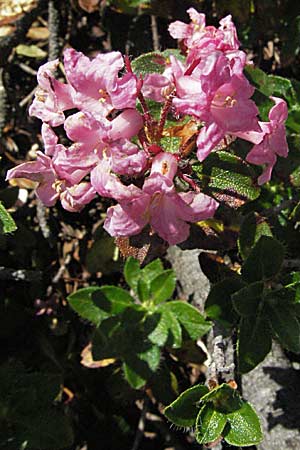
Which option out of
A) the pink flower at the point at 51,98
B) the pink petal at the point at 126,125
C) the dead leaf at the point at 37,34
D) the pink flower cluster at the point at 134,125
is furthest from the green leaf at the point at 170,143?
the dead leaf at the point at 37,34

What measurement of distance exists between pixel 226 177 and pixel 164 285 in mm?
375

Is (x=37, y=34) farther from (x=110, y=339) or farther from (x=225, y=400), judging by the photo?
(x=225, y=400)

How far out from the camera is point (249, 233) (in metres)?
1.70

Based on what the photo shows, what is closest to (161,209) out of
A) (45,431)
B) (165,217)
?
(165,217)

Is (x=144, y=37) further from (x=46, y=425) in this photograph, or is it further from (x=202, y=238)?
(x=46, y=425)

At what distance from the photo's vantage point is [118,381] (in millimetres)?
2252

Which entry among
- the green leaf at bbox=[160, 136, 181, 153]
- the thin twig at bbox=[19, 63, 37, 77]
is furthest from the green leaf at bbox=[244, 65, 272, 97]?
the thin twig at bbox=[19, 63, 37, 77]

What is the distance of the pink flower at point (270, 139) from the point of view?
1532 mm

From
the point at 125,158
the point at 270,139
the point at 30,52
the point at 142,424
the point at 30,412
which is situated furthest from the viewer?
the point at 30,52

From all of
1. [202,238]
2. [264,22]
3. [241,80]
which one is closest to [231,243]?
[202,238]

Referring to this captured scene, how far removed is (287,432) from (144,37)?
5.27ft

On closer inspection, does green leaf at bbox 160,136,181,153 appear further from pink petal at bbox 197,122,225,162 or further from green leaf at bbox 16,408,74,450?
green leaf at bbox 16,408,74,450

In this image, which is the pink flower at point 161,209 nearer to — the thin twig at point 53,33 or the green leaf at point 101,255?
the green leaf at point 101,255

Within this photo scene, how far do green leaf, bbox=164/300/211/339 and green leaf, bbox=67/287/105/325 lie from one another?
0.20m
